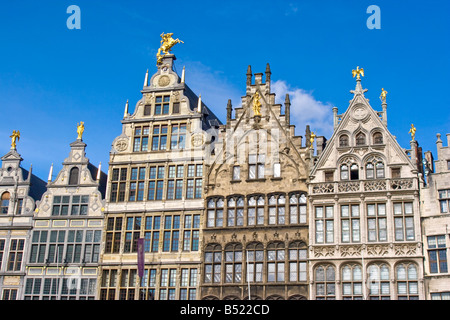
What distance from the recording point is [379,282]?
36.8 metres

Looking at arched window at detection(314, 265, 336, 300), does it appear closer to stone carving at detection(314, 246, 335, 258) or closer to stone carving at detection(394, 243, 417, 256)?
stone carving at detection(314, 246, 335, 258)

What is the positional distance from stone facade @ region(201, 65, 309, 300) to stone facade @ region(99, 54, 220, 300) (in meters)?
1.07

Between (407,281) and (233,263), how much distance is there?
9.91 metres

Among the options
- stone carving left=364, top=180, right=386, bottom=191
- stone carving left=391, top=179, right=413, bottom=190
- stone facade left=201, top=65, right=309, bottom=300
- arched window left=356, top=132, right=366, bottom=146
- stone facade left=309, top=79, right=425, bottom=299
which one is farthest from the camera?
arched window left=356, top=132, right=366, bottom=146

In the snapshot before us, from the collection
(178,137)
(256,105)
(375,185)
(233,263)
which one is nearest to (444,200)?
(375,185)

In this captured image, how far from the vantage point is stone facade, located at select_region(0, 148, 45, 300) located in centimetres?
4259

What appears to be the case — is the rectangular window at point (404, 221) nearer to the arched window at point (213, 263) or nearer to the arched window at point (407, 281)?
the arched window at point (407, 281)

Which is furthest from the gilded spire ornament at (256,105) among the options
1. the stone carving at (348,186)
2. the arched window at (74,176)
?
the arched window at (74,176)

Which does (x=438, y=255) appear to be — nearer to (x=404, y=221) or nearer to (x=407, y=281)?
(x=407, y=281)

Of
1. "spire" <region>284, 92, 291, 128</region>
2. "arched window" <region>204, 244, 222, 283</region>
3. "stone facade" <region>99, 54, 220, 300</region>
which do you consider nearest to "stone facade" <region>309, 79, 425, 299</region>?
"spire" <region>284, 92, 291, 128</region>

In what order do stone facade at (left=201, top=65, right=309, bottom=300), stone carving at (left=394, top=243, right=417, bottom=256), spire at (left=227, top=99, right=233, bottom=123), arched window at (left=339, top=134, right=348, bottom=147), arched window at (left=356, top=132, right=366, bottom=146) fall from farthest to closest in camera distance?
spire at (left=227, top=99, right=233, bottom=123) → arched window at (left=339, top=134, right=348, bottom=147) → arched window at (left=356, top=132, right=366, bottom=146) → stone facade at (left=201, top=65, right=309, bottom=300) → stone carving at (left=394, top=243, right=417, bottom=256)

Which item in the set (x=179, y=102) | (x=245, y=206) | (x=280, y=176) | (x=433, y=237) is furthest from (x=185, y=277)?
(x=433, y=237)

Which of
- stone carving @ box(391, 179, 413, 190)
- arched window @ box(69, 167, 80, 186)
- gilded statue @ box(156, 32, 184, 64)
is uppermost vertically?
gilded statue @ box(156, 32, 184, 64)
